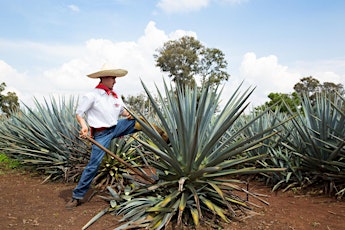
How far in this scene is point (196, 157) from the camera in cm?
336

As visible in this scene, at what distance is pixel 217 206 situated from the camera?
11.0 ft

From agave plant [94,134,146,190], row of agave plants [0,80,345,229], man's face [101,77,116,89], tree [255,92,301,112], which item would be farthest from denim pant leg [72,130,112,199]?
tree [255,92,301,112]

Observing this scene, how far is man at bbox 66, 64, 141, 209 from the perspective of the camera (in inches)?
156

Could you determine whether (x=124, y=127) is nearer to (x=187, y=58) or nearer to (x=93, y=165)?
(x=93, y=165)

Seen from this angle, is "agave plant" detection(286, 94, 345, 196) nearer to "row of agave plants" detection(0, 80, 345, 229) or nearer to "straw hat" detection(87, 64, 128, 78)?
"row of agave plants" detection(0, 80, 345, 229)

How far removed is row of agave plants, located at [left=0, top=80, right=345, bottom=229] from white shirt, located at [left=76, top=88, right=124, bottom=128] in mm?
393

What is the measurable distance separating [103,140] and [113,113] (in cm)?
33

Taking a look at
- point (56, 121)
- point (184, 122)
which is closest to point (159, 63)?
point (56, 121)

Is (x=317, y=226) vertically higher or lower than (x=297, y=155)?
lower

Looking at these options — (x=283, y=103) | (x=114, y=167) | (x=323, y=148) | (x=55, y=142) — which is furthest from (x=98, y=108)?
(x=283, y=103)


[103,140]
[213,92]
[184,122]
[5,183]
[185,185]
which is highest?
[213,92]

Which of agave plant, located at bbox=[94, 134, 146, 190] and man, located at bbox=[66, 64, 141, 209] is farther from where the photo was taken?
agave plant, located at bbox=[94, 134, 146, 190]

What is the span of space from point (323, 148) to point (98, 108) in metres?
2.71

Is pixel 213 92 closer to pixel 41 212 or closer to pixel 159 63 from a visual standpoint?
pixel 41 212
